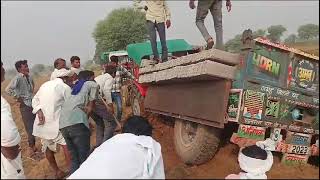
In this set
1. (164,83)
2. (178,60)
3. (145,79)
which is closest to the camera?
(178,60)

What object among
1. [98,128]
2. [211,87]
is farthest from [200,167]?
[98,128]

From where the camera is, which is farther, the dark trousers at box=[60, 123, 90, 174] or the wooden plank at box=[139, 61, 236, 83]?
the dark trousers at box=[60, 123, 90, 174]

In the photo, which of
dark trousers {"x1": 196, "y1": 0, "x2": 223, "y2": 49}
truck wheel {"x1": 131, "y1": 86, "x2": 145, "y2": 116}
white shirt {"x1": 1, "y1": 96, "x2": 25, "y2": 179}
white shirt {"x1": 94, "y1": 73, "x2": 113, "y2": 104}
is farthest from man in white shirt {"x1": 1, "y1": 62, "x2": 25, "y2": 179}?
truck wheel {"x1": 131, "y1": 86, "x2": 145, "y2": 116}

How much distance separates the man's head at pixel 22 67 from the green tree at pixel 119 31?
1668cm

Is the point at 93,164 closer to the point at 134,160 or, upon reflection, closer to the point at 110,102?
the point at 134,160

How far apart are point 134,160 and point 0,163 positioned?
1.27 m

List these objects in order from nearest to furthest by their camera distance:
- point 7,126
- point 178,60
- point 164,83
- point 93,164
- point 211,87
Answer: point 93,164
point 7,126
point 211,87
point 178,60
point 164,83

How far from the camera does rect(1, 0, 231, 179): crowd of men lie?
139 inches

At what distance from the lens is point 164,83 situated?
723 centimetres

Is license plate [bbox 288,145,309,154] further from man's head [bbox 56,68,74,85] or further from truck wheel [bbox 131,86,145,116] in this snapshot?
truck wheel [bbox 131,86,145,116]

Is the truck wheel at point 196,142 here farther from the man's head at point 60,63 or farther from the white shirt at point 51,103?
the man's head at point 60,63

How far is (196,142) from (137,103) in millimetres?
2916

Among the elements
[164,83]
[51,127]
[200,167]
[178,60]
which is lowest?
[200,167]

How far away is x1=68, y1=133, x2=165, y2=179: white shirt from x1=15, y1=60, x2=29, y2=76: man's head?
4.60 metres
